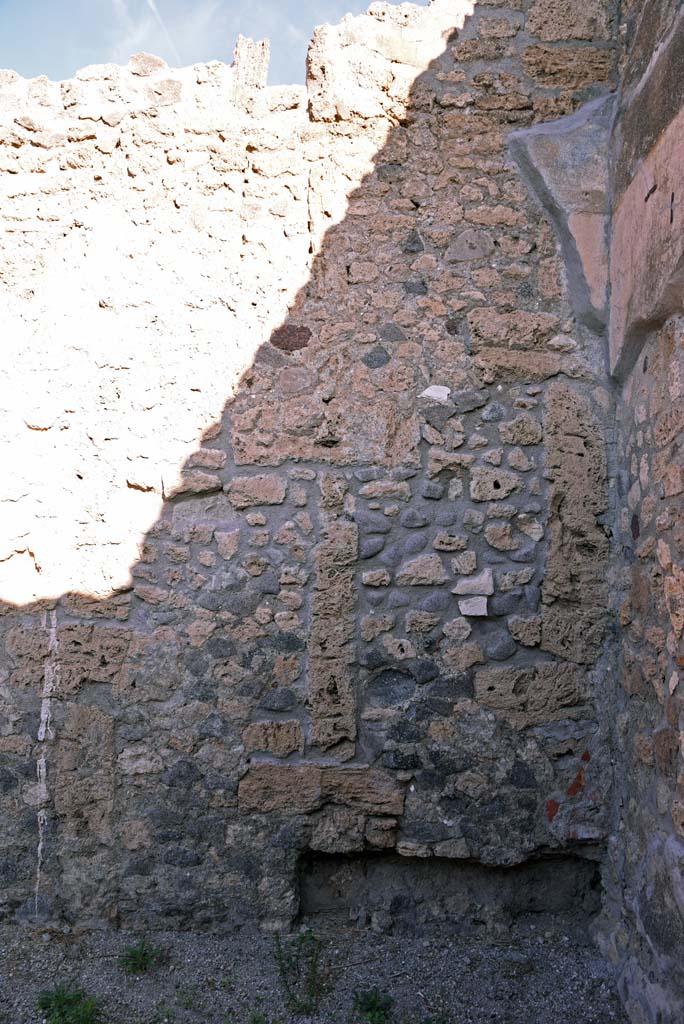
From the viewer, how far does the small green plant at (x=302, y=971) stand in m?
2.69

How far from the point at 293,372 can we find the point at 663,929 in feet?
7.44

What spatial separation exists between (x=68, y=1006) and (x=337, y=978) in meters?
0.88

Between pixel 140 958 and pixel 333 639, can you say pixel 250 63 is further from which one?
pixel 140 958

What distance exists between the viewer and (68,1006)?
264cm

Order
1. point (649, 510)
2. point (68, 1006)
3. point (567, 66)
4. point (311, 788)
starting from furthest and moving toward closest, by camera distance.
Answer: point (567, 66) → point (311, 788) → point (649, 510) → point (68, 1006)

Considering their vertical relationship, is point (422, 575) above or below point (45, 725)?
above

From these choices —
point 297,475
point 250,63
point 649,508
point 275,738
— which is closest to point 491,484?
point 649,508

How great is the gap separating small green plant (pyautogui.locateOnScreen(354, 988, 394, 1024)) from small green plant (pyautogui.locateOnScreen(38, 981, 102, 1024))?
82cm

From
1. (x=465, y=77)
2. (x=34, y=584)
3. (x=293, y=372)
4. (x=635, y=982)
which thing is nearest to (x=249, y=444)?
(x=293, y=372)

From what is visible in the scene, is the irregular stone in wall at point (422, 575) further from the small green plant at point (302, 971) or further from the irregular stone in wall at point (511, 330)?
the small green plant at point (302, 971)

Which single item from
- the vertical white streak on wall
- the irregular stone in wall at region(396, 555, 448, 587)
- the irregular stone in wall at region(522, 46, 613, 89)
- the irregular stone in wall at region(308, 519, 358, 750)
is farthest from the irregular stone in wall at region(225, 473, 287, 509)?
the irregular stone in wall at region(522, 46, 613, 89)

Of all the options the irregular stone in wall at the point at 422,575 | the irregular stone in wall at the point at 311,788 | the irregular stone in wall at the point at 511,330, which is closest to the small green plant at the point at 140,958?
the irregular stone in wall at the point at 311,788

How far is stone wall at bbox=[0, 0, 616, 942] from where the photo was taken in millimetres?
3070

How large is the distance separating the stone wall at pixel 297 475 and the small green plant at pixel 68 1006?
0.37 metres
